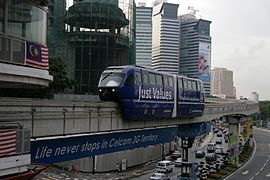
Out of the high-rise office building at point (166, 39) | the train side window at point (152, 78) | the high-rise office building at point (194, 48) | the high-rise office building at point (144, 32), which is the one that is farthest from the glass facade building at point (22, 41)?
the high-rise office building at point (194, 48)

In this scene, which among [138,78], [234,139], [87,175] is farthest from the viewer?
[234,139]

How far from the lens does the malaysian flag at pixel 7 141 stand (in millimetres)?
10117

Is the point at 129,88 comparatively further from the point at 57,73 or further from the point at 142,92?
the point at 57,73

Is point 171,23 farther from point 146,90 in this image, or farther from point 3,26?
point 3,26

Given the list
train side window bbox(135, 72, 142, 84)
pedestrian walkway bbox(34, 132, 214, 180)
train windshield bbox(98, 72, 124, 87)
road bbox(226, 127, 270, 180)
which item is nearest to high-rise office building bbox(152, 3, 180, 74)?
road bbox(226, 127, 270, 180)

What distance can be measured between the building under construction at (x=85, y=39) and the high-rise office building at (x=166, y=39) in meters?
104

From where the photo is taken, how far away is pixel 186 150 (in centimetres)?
3503

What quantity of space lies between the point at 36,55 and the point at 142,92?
9577mm

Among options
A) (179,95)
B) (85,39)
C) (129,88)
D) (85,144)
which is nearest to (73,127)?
(85,144)

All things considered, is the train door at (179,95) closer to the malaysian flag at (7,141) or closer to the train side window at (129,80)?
the train side window at (129,80)

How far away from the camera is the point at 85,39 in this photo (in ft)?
170

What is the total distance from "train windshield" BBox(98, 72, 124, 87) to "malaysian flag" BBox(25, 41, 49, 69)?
820cm

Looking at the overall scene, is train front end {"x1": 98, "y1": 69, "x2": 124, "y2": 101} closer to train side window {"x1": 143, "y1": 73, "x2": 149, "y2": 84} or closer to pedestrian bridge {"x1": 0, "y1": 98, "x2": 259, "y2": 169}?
pedestrian bridge {"x1": 0, "y1": 98, "x2": 259, "y2": 169}

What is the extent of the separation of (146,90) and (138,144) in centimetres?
330
